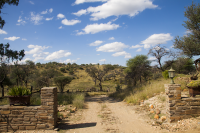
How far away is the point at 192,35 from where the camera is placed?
11.8 metres

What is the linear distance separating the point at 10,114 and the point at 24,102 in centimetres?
69

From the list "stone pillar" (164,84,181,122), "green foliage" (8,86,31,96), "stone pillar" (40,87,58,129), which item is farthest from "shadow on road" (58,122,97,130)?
"stone pillar" (164,84,181,122)

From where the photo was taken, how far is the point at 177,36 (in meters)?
12.9

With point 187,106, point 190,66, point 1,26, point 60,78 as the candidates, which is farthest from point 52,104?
point 190,66

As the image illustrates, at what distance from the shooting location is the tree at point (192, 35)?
11477 mm

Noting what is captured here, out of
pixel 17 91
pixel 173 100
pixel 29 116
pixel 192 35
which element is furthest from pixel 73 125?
pixel 192 35

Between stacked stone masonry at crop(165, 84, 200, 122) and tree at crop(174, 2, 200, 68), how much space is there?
7.41 meters

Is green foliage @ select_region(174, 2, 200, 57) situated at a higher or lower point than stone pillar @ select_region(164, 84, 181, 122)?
higher

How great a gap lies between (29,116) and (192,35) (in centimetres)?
1370

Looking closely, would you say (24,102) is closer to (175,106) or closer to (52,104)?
(52,104)

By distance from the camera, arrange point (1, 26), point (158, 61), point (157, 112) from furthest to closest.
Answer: point (158, 61)
point (1, 26)
point (157, 112)

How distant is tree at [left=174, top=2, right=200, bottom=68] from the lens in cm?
1148

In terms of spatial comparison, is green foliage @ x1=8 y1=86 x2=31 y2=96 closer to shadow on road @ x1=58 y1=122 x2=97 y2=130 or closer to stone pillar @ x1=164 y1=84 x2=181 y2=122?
shadow on road @ x1=58 y1=122 x2=97 y2=130

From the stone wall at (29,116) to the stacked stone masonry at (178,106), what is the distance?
16.5 feet
